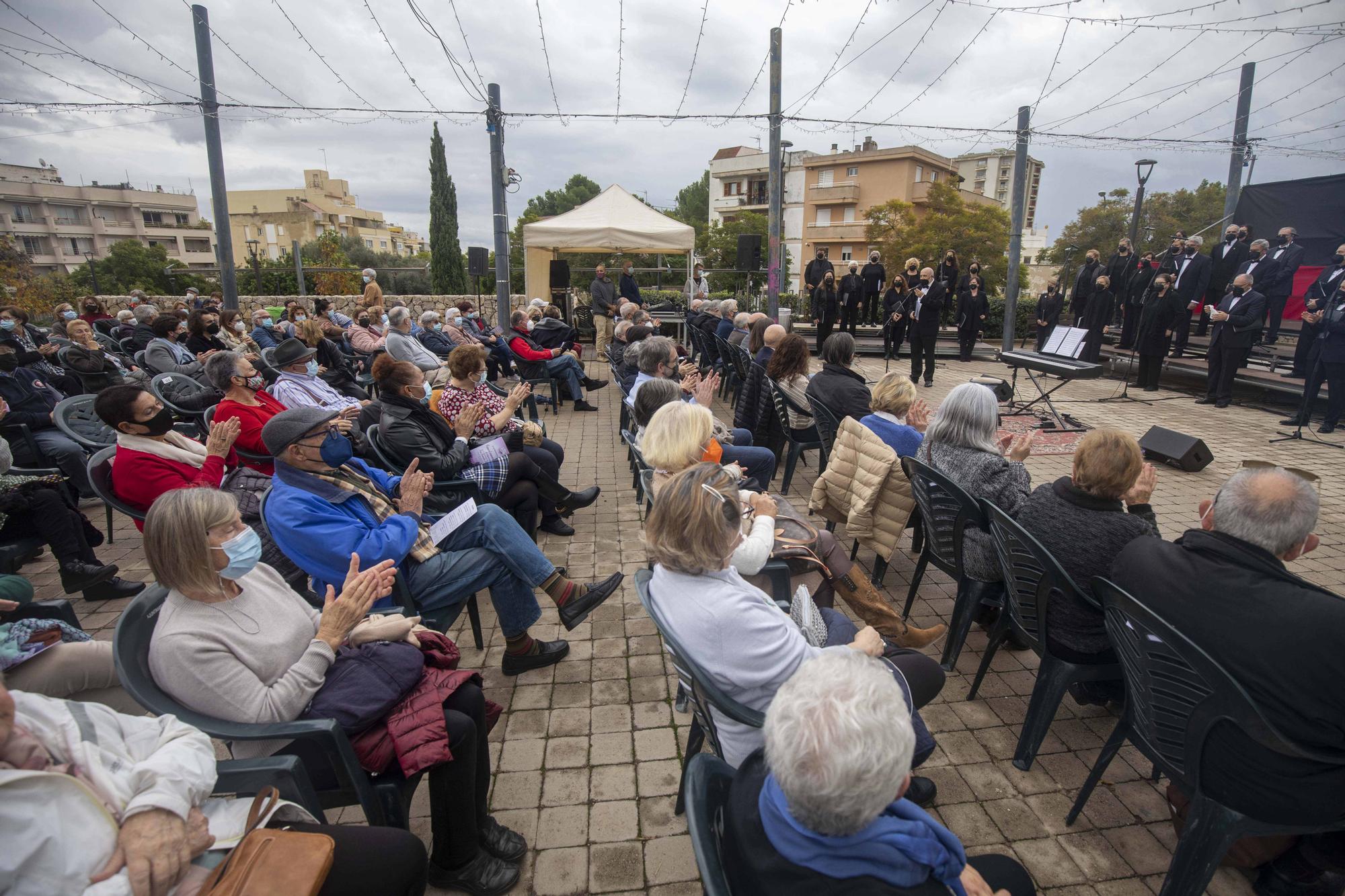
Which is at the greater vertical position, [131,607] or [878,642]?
[131,607]

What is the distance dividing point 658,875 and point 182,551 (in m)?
1.66

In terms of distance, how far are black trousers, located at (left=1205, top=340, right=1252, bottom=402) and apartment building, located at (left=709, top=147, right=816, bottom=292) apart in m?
41.9

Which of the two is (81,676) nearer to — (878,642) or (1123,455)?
(878,642)

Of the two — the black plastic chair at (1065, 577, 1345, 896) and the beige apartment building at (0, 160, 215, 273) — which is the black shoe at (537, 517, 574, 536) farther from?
the beige apartment building at (0, 160, 215, 273)

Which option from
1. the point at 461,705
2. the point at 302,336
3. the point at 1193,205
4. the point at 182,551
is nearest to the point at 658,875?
the point at 461,705

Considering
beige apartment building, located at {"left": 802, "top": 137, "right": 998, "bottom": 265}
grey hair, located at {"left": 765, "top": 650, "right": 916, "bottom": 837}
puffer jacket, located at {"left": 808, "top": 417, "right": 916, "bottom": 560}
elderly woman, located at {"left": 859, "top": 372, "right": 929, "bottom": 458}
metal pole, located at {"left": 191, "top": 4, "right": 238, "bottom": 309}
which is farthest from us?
beige apartment building, located at {"left": 802, "top": 137, "right": 998, "bottom": 265}

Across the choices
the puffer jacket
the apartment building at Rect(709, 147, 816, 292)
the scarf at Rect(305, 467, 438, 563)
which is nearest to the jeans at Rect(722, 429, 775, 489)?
the puffer jacket

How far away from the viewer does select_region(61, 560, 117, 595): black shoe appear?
142 inches

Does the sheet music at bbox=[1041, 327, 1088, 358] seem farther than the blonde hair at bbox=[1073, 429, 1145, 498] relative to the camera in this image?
Yes

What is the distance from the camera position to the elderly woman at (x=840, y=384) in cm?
434

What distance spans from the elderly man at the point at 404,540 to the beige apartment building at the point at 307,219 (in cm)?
5204

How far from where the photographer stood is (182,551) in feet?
5.41

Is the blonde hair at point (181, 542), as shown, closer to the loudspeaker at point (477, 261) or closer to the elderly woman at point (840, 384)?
the elderly woman at point (840, 384)

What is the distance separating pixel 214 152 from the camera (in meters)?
9.98
